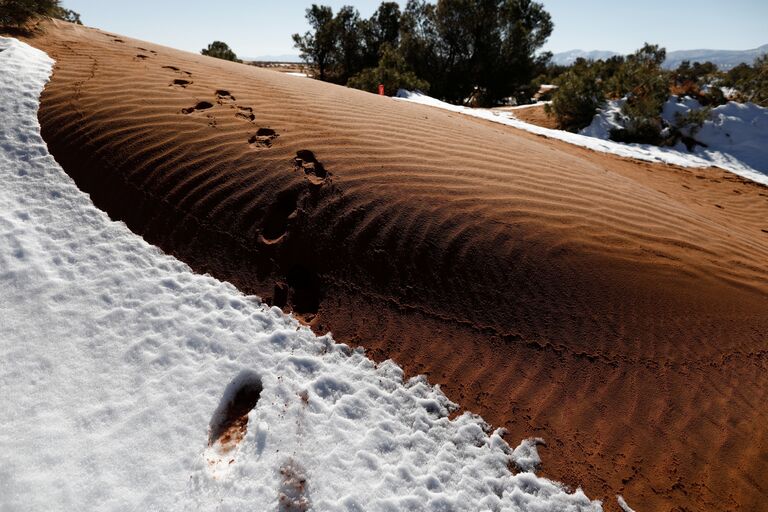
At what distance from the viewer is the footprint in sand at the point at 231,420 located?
2555 mm

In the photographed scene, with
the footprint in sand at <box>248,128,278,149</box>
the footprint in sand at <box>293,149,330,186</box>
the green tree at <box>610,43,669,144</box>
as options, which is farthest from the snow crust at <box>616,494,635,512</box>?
the green tree at <box>610,43,669,144</box>

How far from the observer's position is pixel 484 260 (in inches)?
151

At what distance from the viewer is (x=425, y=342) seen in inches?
Result: 133

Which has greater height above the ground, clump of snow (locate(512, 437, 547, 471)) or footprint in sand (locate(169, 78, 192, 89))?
footprint in sand (locate(169, 78, 192, 89))

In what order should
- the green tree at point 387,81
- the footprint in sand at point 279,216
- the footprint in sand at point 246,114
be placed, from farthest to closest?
the green tree at point 387,81 → the footprint in sand at point 246,114 → the footprint in sand at point 279,216

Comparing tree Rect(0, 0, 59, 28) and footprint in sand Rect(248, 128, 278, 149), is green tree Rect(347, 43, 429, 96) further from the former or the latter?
footprint in sand Rect(248, 128, 278, 149)

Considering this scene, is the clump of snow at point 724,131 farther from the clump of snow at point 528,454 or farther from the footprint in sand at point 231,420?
the footprint in sand at point 231,420

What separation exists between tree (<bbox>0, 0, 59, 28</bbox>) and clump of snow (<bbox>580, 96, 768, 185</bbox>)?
1317 cm

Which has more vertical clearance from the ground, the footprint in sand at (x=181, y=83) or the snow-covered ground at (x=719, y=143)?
the snow-covered ground at (x=719, y=143)

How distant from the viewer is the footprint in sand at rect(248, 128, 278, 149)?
479cm

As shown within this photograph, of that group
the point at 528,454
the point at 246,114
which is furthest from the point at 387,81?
the point at 528,454

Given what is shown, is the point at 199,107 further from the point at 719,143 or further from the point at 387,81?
the point at 719,143

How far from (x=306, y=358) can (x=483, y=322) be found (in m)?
1.57

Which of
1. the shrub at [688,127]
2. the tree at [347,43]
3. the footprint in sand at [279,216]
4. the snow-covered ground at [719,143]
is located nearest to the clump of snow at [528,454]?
the footprint in sand at [279,216]
